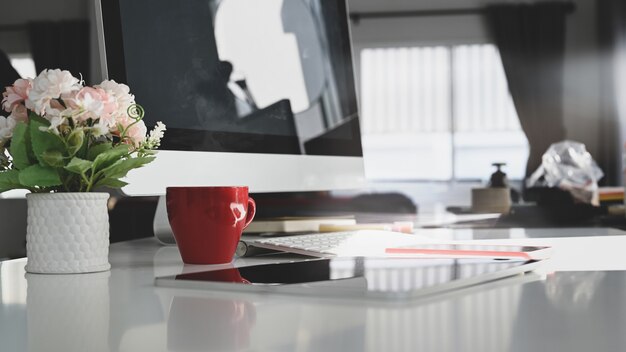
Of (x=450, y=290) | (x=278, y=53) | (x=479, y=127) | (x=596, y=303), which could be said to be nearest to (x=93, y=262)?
(x=450, y=290)

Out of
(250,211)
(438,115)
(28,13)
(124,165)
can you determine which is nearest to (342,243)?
(250,211)

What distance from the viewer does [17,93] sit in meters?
0.75

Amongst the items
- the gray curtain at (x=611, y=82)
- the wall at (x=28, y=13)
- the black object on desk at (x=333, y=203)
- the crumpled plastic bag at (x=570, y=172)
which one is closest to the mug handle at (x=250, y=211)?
the crumpled plastic bag at (x=570, y=172)

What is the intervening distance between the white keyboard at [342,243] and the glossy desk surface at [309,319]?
0.24 metres

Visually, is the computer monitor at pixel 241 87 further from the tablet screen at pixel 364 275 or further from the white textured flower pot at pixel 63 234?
the tablet screen at pixel 364 275

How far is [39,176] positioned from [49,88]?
85mm

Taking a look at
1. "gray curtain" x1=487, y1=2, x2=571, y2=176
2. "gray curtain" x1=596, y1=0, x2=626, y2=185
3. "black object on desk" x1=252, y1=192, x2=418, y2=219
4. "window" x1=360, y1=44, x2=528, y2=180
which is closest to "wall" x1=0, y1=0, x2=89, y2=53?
"black object on desk" x1=252, y1=192, x2=418, y2=219

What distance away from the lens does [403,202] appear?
170 inches

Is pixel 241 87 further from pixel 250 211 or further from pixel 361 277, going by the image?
pixel 361 277

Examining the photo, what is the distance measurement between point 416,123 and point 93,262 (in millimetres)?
3987

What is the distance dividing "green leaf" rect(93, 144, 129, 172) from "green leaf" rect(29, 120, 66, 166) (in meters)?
0.03

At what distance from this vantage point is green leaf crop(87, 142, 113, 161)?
0.75 meters

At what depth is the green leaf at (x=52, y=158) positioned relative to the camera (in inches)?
28.2

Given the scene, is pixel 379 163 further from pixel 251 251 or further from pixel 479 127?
pixel 251 251
